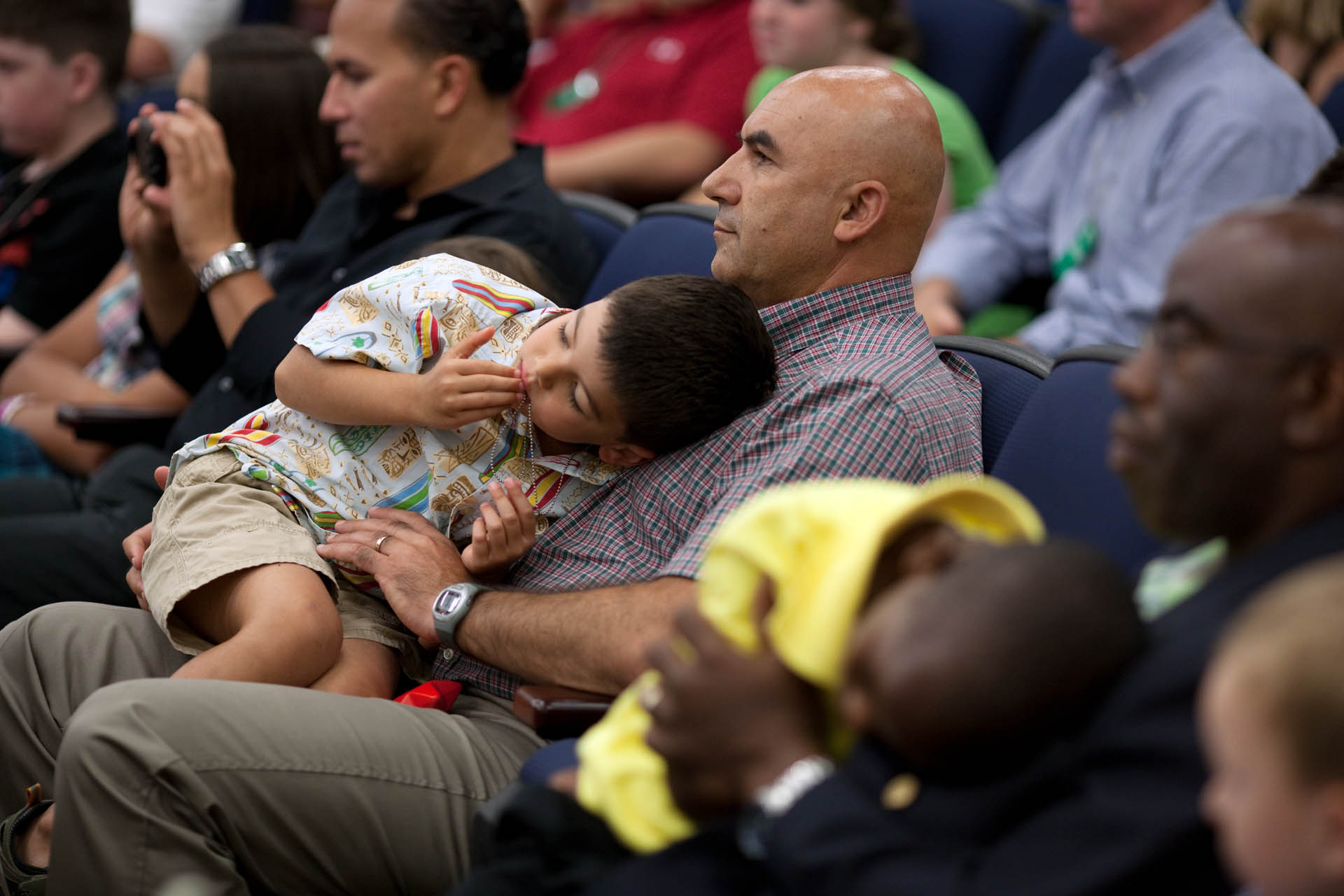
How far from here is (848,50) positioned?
3514 millimetres

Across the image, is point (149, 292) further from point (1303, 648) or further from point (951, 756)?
point (1303, 648)

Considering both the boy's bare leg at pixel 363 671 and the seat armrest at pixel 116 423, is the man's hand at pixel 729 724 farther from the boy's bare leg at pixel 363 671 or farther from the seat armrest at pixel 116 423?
the seat armrest at pixel 116 423

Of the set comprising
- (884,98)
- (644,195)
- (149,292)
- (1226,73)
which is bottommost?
(644,195)

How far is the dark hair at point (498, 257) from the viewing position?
2053 millimetres

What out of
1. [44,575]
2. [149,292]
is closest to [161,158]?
[149,292]

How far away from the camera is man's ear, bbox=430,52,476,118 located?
2559mm

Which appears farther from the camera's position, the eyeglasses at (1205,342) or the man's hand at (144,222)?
the man's hand at (144,222)

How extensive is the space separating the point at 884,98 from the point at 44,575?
1.54 meters

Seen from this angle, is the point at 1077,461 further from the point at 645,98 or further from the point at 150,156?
the point at 645,98

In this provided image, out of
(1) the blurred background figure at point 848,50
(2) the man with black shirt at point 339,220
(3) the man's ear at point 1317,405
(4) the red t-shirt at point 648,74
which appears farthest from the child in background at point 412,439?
(4) the red t-shirt at point 648,74

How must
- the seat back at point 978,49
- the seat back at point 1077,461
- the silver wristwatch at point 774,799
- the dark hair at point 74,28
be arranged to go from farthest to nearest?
1. the seat back at point 978,49
2. the dark hair at point 74,28
3. the seat back at point 1077,461
4. the silver wristwatch at point 774,799

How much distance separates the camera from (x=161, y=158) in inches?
100

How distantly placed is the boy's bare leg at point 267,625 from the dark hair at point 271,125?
49.4 inches

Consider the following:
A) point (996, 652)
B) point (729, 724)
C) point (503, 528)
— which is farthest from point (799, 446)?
point (996, 652)
